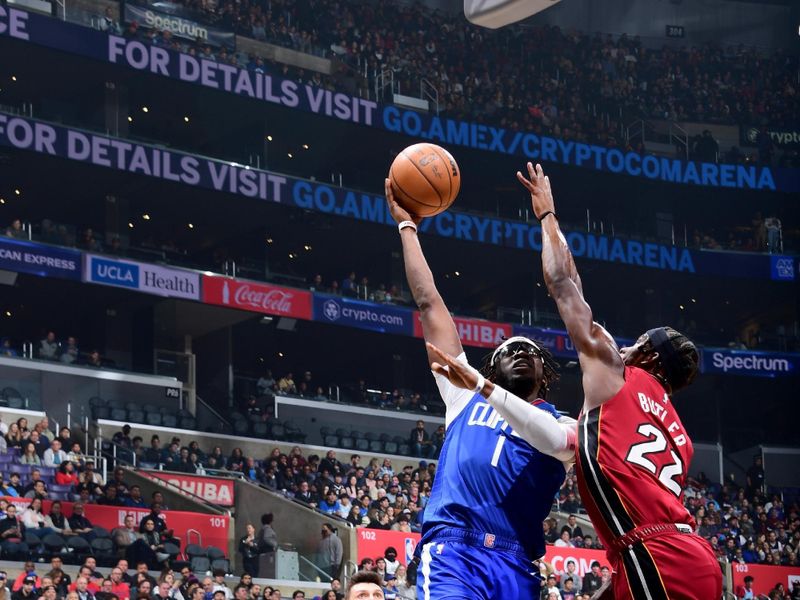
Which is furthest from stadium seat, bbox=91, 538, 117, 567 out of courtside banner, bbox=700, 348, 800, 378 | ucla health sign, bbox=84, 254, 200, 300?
courtside banner, bbox=700, 348, 800, 378

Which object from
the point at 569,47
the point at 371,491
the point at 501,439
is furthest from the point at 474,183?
the point at 501,439

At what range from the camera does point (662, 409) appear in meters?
5.52

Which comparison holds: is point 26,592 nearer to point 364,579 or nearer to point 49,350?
point 364,579

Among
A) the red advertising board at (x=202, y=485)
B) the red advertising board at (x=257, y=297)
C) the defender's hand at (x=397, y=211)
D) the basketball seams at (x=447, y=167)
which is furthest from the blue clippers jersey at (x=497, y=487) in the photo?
the red advertising board at (x=257, y=297)

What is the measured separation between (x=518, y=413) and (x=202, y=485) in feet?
74.1

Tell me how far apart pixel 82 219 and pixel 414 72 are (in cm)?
1200

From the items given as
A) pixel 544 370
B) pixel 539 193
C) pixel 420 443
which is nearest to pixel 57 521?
pixel 420 443

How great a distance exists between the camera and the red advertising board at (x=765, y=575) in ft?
93.0

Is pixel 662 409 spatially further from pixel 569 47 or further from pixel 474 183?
pixel 569 47

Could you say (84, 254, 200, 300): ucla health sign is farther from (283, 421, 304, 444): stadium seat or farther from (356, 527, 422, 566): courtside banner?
(356, 527, 422, 566): courtside banner

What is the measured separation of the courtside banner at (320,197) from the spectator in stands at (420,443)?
582 cm

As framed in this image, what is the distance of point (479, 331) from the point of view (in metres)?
38.9

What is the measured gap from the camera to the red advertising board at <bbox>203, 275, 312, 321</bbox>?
1372 inches

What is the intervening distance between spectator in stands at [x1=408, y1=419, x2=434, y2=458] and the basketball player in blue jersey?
27.7 metres
